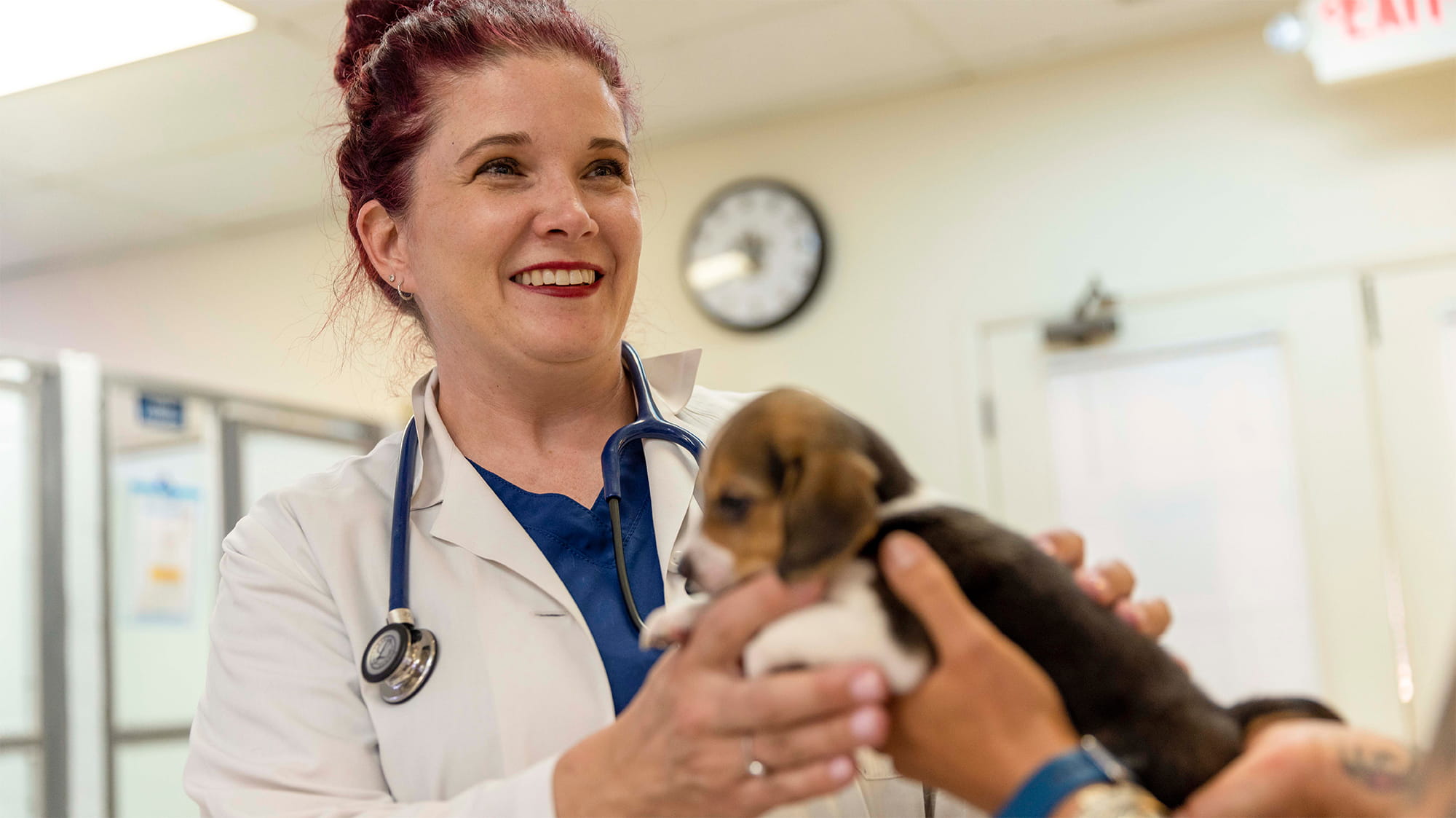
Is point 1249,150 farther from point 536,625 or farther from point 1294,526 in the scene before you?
point 536,625

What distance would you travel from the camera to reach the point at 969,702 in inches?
32.2

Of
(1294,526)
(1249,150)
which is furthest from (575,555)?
(1249,150)

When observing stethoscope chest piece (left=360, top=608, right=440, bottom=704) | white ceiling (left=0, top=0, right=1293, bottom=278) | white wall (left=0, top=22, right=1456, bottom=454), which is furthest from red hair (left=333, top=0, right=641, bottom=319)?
white wall (left=0, top=22, right=1456, bottom=454)

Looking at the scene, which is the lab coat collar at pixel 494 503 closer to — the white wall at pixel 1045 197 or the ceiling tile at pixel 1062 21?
the ceiling tile at pixel 1062 21

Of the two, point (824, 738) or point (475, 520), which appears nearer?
point (824, 738)

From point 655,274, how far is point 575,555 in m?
3.57

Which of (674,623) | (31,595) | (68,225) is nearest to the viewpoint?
(674,623)

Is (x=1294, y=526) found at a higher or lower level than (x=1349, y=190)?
lower

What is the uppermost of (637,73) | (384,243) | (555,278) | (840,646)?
(637,73)

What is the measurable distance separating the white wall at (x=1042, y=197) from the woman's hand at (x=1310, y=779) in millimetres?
3257

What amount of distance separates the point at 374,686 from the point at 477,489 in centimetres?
26

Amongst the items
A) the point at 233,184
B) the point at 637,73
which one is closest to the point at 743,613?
the point at 637,73

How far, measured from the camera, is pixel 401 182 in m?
1.51

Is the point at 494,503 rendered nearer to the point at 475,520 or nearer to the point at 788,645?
the point at 475,520
